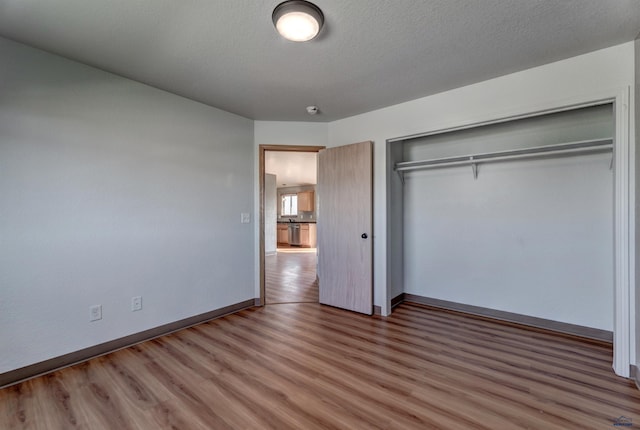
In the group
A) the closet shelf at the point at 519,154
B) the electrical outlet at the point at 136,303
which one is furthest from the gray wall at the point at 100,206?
the closet shelf at the point at 519,154

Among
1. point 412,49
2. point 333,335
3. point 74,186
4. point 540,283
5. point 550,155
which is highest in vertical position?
point 412,49

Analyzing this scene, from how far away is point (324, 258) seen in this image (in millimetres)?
3656

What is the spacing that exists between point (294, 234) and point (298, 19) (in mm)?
8469

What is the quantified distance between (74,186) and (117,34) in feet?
3.90

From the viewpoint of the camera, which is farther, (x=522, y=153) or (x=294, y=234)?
(x=294, y=234)

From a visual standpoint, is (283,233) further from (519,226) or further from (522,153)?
(522,153)

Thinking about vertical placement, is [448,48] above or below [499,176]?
above

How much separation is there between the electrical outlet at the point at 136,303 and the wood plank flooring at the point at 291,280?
1523 mm

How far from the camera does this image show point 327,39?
195 centimetres

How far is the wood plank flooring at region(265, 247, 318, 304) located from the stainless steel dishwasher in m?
2.30

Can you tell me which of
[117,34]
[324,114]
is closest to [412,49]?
[324,114]

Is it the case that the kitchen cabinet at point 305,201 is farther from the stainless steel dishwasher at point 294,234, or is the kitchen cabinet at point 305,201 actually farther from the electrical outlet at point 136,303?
the electrical outlet at point 136,303

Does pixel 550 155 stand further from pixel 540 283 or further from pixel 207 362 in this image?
pixel 207 362

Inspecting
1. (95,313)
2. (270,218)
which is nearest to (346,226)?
(95,313)
